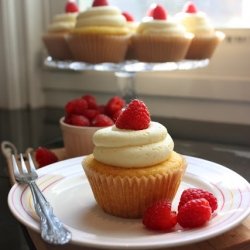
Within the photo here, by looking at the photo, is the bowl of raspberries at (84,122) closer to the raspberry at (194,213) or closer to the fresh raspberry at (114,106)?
the fresh raspberry at (114,106)

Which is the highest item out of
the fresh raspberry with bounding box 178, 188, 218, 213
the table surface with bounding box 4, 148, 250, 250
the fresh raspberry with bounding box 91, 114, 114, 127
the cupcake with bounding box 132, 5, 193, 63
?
the cupcake with bounding box 132, 5, 193, 63

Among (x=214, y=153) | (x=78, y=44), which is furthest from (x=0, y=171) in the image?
(x=214, y=153)

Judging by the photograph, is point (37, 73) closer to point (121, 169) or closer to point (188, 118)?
point (188, 118)

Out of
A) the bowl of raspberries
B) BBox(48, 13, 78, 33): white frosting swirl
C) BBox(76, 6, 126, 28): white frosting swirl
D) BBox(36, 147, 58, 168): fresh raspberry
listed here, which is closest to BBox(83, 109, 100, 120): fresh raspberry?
the bowl of raspberries

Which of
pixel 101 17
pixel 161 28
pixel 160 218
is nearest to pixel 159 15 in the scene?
pixel 161 28

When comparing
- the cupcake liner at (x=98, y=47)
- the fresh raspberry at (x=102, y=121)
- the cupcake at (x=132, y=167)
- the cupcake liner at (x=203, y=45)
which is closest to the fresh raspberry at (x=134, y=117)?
the cupcake at (x=132, y=167)

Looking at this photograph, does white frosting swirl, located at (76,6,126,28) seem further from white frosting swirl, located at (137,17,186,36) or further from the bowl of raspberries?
the bowl of raspberries
